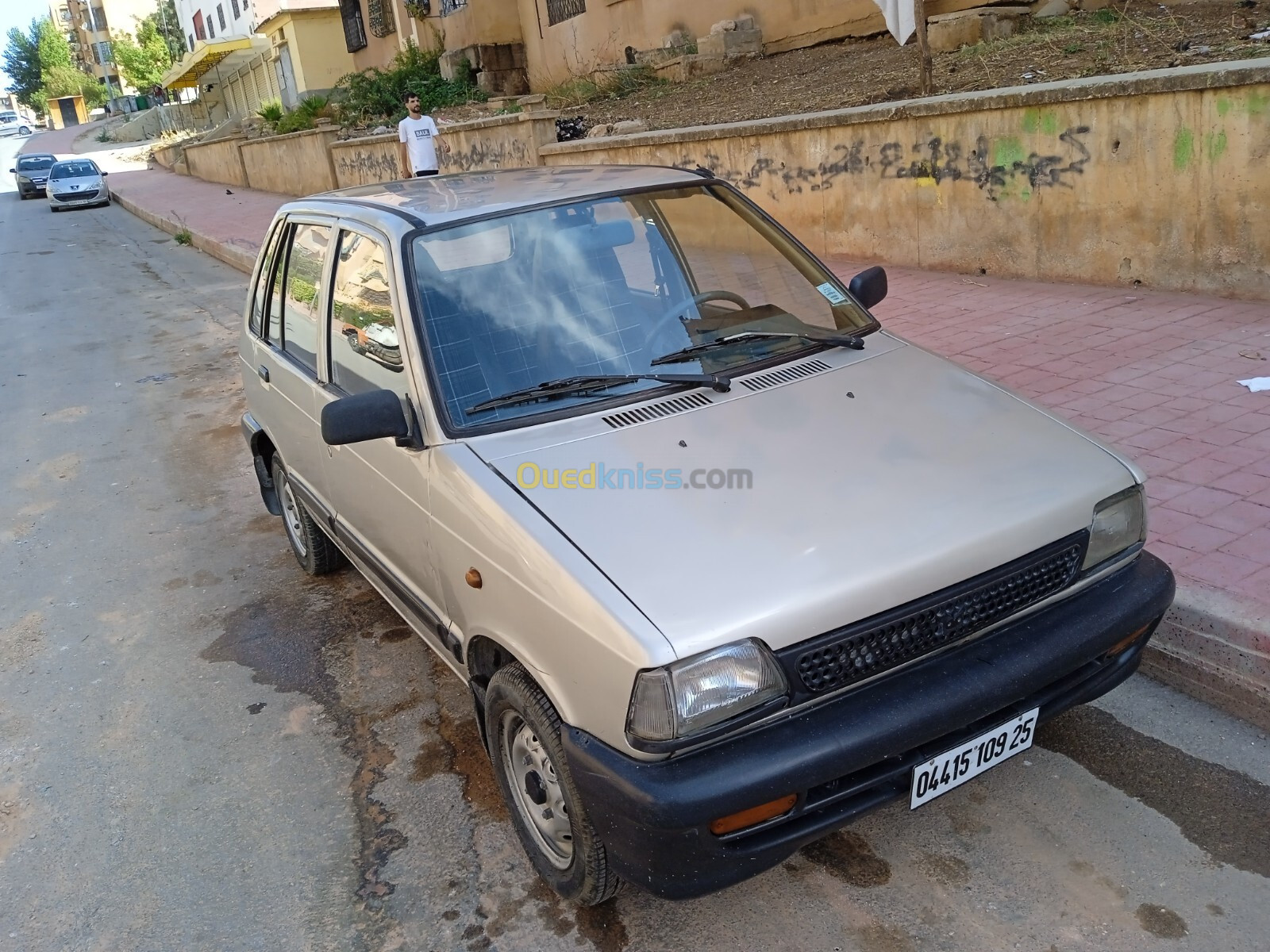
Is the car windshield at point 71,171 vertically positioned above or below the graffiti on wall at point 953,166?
above

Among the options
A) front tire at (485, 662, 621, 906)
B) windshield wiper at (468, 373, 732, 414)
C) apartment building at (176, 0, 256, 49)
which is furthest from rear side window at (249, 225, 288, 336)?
apartment building at (176, 0, 256, 49)

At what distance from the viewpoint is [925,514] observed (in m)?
2.56

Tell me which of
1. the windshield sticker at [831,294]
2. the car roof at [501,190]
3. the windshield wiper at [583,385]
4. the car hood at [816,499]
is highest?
the car roof at [501,190]

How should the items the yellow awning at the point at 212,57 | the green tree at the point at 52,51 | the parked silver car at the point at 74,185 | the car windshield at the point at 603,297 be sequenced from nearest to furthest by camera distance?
the car windshield at the point at 603,297 < the parked silver car at the point at 74,185 < the yellow awning at the point at 212,57 < the green tree at the point at 52,51

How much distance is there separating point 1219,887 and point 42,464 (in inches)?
297

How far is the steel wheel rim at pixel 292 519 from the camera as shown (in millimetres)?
5008

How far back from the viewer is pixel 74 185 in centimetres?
3053

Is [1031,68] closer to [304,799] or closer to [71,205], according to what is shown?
[304,799]

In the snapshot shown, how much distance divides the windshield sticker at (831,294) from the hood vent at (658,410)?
0.91 m

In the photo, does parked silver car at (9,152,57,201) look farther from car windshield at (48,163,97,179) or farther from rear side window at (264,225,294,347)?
rear side window at (264,225,294,347)

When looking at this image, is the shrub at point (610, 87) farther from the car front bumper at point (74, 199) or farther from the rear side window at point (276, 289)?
the car front bumper at point (74, 199)

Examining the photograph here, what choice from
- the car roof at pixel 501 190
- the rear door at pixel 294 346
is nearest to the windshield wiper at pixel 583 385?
the car roof at pixel 501 190

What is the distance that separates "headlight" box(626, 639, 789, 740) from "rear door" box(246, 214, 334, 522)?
2253 mm

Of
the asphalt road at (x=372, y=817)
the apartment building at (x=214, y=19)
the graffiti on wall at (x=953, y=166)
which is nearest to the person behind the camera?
the asphalt road at (x=372, y=817)
